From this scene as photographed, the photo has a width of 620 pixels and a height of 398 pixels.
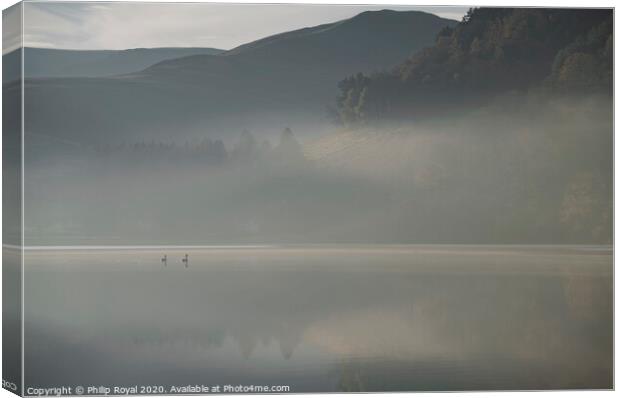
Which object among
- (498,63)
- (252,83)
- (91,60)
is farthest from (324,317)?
(91,60)

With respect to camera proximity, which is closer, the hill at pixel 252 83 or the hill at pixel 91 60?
the hill at pixel 91 60

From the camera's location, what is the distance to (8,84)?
11.0 meters

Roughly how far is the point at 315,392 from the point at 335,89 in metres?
2.81

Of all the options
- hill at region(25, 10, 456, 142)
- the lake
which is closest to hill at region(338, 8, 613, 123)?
hill at region(25, 10, 456, 142)

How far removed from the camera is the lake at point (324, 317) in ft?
35.6

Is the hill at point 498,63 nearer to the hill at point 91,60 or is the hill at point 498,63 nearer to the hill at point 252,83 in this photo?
the hill at point 252,83

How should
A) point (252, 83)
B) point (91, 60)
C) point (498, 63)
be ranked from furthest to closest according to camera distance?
1. point (498, 63)
2. point (252, 83)
3. point (91, 60)

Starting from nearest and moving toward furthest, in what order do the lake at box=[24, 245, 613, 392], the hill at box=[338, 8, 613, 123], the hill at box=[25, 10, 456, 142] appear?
the lake at box=[24, 245, 613, 392], the hill at box=[25, 10, 456, 142], the hill at box=[338, 8, 613, 123]

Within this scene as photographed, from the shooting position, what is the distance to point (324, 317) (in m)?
11.0

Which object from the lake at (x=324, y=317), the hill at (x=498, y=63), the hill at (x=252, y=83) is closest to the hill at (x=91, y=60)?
the hill at (x=252, y=83)

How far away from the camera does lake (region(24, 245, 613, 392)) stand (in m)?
10.8

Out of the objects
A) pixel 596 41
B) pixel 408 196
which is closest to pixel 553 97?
pixel 596 41

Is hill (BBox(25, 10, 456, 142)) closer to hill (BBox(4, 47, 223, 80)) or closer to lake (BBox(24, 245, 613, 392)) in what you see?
hill (BBox(4, 47, 223, 80))

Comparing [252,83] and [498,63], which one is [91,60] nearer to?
[252,83]
